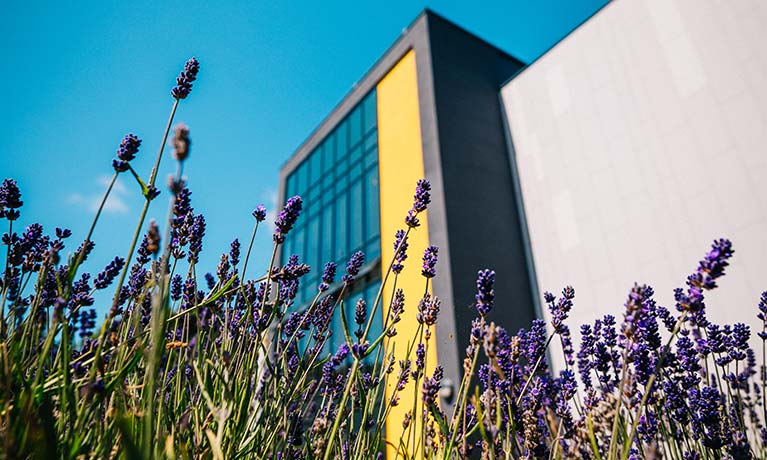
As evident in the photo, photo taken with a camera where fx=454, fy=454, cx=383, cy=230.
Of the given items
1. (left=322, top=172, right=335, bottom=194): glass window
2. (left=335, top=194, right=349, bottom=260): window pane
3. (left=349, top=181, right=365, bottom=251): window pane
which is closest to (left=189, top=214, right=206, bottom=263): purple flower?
(left=349, top=181, right=365, bottom=251): window pane

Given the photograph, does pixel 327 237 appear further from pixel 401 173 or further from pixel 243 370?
pixel 243 370

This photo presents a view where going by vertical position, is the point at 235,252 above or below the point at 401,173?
below

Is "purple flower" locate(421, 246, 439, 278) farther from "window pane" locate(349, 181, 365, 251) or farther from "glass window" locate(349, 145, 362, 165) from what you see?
"glass window" locate(349, 145, 362, 165)

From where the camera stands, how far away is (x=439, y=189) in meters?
7.30

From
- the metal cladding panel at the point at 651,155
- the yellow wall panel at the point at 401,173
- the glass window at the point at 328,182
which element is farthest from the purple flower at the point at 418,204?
the glass window at the point at 328,182

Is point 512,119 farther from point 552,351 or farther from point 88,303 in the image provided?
point 88,303

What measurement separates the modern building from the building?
0.04m

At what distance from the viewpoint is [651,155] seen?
6.06m

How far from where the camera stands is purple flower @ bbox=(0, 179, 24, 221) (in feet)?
4.72

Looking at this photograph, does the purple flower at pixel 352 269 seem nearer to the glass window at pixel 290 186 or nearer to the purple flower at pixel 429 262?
the purple flower at pixel 429 262

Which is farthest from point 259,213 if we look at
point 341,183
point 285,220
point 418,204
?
point 341,183

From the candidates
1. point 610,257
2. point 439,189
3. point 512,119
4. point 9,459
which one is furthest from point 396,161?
point 9,459

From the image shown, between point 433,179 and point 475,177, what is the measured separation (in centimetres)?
86

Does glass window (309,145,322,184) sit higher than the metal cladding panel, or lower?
higher
